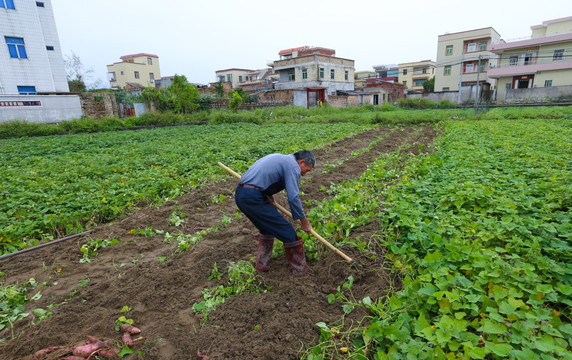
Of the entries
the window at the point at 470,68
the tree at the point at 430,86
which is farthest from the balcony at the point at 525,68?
the tree at the point at 430,86

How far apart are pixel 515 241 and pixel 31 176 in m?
10.1

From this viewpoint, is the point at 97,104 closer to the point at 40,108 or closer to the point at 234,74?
the point at 40,108

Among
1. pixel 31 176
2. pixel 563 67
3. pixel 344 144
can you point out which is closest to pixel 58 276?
pixel 31 176

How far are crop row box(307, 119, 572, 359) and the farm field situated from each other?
15mm

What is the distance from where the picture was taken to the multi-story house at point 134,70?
186ft

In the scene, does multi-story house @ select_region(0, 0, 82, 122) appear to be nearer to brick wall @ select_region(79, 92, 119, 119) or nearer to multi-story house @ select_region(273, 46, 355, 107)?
brick wall @ select_region(79, 92, 119, 119)

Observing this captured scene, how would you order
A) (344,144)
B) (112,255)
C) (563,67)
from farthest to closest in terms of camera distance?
(563,67), (344,144), (112,255)

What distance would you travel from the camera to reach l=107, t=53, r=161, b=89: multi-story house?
56750 millimetres

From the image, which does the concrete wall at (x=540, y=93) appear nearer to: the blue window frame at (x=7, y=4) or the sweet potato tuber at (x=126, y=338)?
the sweet potato tuber at (x=126, y=338)

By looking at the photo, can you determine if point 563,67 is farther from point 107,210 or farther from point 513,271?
point 107,210

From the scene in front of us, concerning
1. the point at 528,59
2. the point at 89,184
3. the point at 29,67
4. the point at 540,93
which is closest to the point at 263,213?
the point at 89,184

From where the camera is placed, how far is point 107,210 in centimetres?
597

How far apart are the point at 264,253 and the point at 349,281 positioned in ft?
3.65

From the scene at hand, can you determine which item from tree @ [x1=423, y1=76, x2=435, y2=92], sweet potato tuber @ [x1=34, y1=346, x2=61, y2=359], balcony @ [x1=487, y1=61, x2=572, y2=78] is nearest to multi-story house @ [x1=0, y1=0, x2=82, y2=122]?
sweet potato tuber @ [x1=34, y1=346, x2=61, y2=359]
